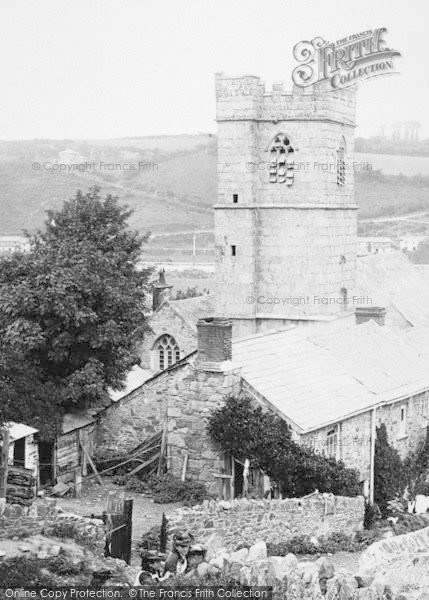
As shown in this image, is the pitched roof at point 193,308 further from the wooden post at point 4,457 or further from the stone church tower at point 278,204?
the wooden post at point 4,457

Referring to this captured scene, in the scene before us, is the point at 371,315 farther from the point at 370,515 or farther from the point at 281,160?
the point at 370,515

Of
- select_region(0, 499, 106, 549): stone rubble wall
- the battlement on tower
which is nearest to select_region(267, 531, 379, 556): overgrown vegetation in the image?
select_region(0, 499, 106, 549): stone rubble wall

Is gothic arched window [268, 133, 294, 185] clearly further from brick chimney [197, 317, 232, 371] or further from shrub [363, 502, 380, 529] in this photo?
shrub [363, 502, 380, 529]

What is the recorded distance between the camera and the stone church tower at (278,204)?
4781cm

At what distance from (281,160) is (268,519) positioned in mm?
22811

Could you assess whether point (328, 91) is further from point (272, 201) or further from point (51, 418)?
point (51, 418)

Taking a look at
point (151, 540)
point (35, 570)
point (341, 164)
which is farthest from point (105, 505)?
point (341, 164)

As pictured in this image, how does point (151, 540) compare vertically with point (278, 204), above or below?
below

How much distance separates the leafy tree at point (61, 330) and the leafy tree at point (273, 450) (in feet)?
15.3

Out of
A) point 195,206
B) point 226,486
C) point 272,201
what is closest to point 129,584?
point 226,486

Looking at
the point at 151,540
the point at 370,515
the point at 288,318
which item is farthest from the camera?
the point at 288,318

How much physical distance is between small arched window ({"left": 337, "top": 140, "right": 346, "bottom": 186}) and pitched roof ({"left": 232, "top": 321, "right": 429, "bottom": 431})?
9.62 m

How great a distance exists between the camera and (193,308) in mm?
54875

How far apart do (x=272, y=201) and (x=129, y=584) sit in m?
29.7
